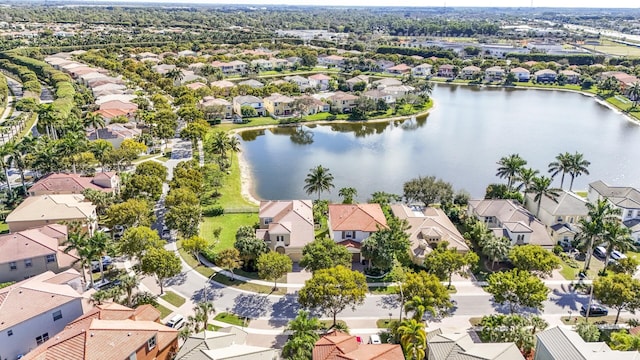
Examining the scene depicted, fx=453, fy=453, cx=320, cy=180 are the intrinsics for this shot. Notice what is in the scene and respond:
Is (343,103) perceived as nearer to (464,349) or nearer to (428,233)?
(428,233)

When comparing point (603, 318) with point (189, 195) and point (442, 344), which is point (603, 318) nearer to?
point (442, 344)

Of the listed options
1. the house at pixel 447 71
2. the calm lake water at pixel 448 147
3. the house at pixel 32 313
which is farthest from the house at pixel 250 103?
the house at pixel 447 71

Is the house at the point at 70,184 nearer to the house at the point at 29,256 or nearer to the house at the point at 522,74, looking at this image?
the house at the point at 29,256

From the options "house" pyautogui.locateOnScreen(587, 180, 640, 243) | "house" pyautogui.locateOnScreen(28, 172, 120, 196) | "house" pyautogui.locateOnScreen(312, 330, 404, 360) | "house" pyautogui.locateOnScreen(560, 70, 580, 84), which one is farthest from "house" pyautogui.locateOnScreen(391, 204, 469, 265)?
"house" pyautogui.locateOnScreen(560, 70, 580, 84)

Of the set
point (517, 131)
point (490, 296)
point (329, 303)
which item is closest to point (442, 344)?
point (329, 303)

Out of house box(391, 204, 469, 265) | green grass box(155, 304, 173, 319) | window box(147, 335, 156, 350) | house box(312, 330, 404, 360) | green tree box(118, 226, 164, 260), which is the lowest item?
green grass box(155, 304, 173, 319)

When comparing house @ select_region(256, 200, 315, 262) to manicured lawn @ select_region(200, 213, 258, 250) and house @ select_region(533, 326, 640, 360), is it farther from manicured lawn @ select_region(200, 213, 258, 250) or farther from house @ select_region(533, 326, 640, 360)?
house @ select_region(533, 326, 640, 360)

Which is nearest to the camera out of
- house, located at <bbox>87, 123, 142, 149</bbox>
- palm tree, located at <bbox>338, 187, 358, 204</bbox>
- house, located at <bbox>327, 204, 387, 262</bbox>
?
house, located at <bbox>327, 204, 387, 262</bbox>
